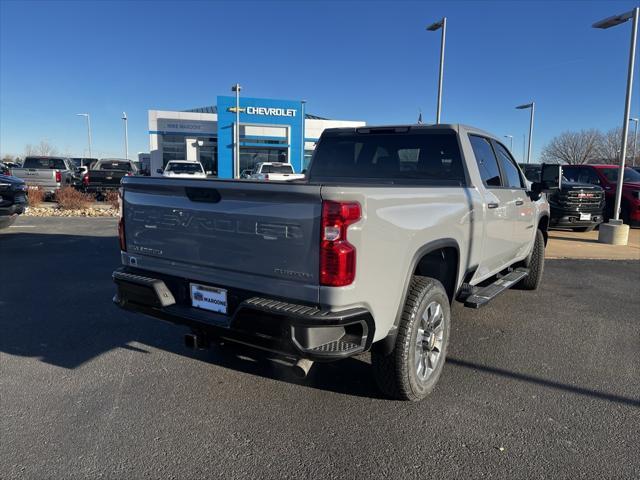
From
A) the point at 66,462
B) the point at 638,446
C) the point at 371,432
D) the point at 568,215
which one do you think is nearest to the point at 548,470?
the point at 638,446

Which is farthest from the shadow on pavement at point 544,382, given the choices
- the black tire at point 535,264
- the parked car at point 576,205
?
the parked car at point 576,205

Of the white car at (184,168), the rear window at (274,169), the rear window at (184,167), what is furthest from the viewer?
the rear window at (184,167)

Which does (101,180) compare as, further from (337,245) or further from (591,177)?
(337,245)

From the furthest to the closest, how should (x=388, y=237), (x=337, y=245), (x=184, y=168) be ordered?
(x=184, y=168) < (x=388, y=237) < (x=337, y=245)

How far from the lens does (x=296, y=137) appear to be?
128ft

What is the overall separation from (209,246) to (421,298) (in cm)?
141

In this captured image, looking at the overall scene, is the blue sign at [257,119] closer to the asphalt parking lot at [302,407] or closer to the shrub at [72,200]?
the shrub at [72,200]

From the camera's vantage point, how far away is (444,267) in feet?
12.5

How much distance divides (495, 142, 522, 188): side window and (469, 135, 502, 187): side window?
252mm

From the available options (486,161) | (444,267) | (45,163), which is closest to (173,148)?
(45,163)

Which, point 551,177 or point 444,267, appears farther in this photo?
point 551,177

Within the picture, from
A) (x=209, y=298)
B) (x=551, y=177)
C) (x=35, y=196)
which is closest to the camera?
(x=209, y=298)

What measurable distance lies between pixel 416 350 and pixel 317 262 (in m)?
1.12

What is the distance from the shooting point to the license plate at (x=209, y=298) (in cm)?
298
